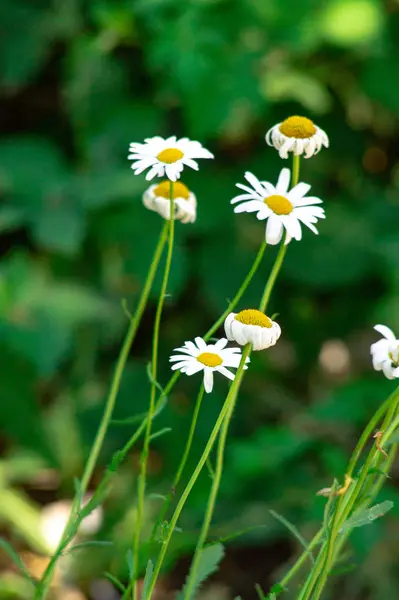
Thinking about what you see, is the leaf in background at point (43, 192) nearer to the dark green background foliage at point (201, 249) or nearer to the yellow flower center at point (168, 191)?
the dark green background foliage at point (201, 249)

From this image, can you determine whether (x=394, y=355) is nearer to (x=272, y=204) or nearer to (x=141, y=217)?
(x=272, y=204)

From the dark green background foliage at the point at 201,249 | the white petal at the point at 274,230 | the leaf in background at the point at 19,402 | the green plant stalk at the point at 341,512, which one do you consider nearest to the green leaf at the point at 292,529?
the green plant stalk at the point at 341,512

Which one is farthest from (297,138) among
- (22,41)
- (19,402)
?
(22,41)

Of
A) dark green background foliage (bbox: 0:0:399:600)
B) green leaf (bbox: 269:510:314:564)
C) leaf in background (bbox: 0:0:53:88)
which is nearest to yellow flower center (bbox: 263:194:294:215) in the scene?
green leaf (bbox: 269:510:314:564)

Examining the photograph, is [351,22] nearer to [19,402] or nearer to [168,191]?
[19,402]

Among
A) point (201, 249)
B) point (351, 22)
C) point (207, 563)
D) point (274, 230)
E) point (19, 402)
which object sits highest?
point (351, 22)

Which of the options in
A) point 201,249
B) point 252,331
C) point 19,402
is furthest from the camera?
point 201,249
